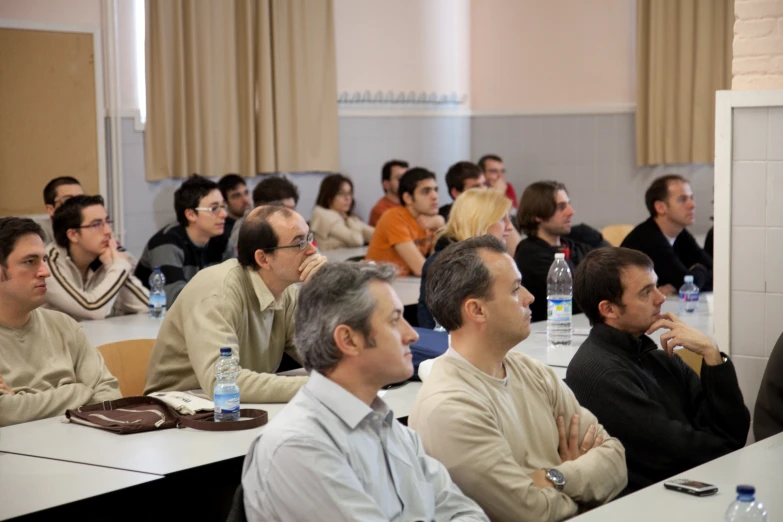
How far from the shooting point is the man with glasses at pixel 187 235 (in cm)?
535

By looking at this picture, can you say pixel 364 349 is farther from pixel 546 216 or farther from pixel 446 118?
pixel 446 118

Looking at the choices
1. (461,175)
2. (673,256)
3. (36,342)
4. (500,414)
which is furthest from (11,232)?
(461,175)

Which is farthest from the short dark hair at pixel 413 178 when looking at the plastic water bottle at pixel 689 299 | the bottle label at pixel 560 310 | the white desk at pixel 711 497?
the white desk at pixel 711 497

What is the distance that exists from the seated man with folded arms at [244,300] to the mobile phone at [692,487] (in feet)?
4.96

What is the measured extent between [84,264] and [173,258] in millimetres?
474

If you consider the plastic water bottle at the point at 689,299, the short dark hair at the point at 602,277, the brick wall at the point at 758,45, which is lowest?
the plastic water bottle at the point at 689,299

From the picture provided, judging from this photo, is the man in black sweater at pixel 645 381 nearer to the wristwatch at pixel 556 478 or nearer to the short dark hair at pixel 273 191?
the wristwatch at pixel 556 478

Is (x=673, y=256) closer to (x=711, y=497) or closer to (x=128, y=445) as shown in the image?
(x=711, y=497)

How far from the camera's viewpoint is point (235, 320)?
3.44 meters

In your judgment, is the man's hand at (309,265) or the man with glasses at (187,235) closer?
the man's hand at (309,265)

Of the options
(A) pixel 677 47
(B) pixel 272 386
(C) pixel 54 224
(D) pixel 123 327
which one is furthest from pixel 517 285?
(A) pixel 677 47

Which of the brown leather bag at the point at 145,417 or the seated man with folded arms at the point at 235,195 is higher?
the seated man with folded arms at the point at 235,195

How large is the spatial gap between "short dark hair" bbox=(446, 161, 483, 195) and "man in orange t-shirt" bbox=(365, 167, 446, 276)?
1086mm

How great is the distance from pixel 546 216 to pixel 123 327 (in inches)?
84.3
